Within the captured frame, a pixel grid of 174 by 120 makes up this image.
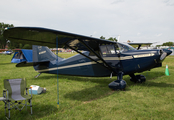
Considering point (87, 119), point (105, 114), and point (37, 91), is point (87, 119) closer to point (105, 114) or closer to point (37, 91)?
point (105, 114)

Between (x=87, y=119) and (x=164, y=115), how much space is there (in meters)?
2.04

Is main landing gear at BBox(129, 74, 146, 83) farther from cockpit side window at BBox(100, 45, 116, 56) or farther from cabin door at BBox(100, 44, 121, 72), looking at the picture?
cockpit side window at BBox(100, 45, 116, 56)

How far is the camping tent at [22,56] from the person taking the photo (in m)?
19.2

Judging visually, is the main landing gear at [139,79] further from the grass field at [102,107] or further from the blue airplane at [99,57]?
the grass field at [102,107]

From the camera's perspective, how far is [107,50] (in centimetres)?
609

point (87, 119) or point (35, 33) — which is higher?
point (35, 33)

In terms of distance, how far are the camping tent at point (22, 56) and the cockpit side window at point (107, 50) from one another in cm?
1580

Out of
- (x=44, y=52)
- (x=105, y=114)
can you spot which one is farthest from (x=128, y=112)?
(x=44, y=52)

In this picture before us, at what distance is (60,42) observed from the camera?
16.4ft

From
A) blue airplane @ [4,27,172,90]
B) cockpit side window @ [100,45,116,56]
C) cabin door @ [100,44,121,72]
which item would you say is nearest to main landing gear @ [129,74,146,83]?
blue airplane @ [4,27,172,90]

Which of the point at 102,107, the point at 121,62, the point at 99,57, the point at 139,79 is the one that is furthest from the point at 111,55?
the point at 102,107

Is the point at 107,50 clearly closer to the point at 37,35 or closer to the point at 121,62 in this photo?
the point at 121,62

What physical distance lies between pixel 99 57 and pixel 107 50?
815 mm

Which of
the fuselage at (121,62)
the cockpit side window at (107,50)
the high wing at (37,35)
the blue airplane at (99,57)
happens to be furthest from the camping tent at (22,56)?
the high wing at (37,35)
